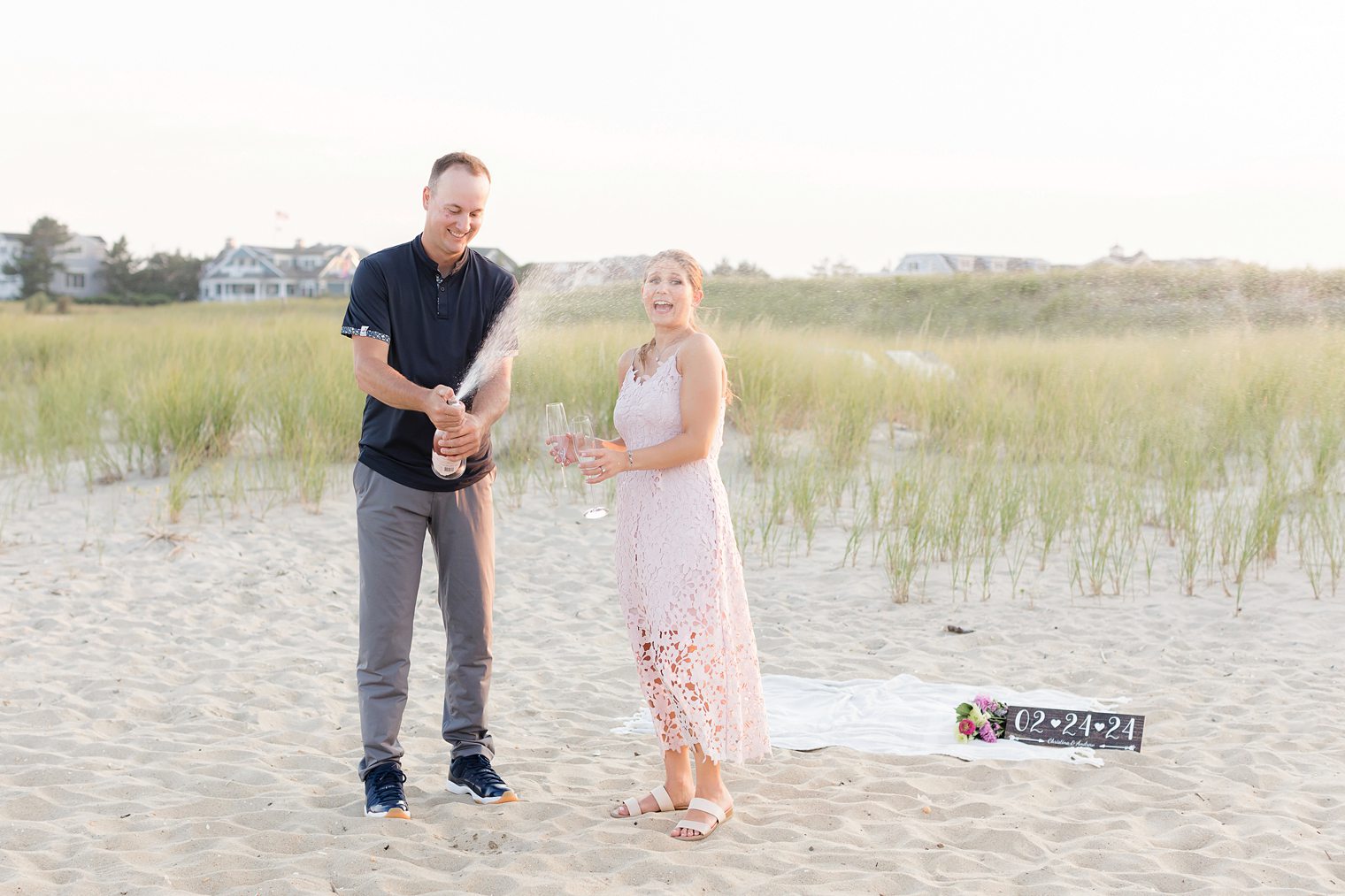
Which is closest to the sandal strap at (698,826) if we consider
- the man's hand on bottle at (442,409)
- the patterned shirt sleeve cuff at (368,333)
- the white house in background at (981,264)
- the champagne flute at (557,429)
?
the champagne flute at (557,429)

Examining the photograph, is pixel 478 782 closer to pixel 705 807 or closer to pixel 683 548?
pixel 705 807

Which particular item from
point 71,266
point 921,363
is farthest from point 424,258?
point 71,266

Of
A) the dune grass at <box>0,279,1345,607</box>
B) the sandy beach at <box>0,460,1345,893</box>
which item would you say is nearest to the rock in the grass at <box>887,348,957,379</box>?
the dune grass at <box>0,279,1345,607</box>

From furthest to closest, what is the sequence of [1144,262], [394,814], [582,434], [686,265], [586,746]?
[1144,262] < [586,746] < [394,814] < [686,265] < [582,434]

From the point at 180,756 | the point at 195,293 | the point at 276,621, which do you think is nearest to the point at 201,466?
the point at 276,621

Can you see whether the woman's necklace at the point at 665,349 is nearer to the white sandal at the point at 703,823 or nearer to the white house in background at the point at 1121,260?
the white sandal at the point at 703,823

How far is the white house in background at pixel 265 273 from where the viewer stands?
6556 centimetres

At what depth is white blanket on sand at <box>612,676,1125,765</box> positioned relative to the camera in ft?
14.9

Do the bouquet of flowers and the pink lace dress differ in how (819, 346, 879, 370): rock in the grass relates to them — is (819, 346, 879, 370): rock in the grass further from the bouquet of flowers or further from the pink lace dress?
the pink lace dress

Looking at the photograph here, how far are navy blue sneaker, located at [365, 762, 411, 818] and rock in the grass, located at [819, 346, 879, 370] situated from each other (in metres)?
9.42

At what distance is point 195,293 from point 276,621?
60575mm

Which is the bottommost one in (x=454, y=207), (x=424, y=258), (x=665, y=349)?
(x=665, y=349)

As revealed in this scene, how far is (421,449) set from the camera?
3684mm

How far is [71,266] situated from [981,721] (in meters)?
71.4
